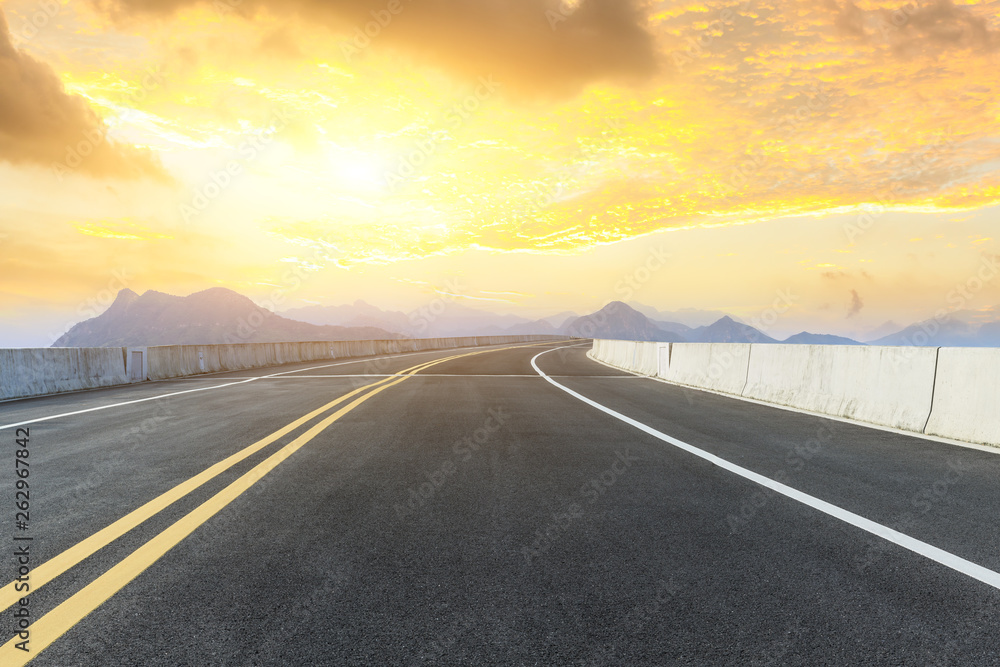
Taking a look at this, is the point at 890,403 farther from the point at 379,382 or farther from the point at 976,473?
the point at 379,382

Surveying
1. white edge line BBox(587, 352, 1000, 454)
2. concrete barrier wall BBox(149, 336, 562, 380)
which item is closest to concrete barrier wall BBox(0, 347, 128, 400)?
concrete barrier wall BBox(149, 336, 562, 380)

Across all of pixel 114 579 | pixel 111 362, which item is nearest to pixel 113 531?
pixel 114 579

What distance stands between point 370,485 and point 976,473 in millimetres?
5557

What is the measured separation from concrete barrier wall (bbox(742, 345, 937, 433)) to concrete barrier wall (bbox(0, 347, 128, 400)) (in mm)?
15432

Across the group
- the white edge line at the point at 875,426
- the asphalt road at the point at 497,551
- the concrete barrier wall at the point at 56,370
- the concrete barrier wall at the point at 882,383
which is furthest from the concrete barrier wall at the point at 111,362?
the concrete barrier wall at the point at 882,383

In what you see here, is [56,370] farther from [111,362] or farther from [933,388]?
[933,388]


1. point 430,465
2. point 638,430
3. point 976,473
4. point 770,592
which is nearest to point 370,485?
point 430,465

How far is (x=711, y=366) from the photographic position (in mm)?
14648

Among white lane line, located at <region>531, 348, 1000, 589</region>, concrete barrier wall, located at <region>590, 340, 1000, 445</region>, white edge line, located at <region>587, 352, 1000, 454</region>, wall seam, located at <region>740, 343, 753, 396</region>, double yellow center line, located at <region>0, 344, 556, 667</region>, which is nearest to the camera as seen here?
double yellow center line, located at <region>0, 344, 556, 667</region>

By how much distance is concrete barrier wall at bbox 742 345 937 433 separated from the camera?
Result: 8258mm

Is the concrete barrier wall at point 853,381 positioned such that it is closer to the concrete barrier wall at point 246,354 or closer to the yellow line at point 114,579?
the yellow line at point 114,579

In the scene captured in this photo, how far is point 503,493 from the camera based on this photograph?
4859 millimetres

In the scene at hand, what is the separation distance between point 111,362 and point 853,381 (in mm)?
17362

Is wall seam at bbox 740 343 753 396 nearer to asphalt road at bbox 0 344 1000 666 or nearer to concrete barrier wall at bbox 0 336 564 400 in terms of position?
asphalt road at bbox 0 344 1000 666
